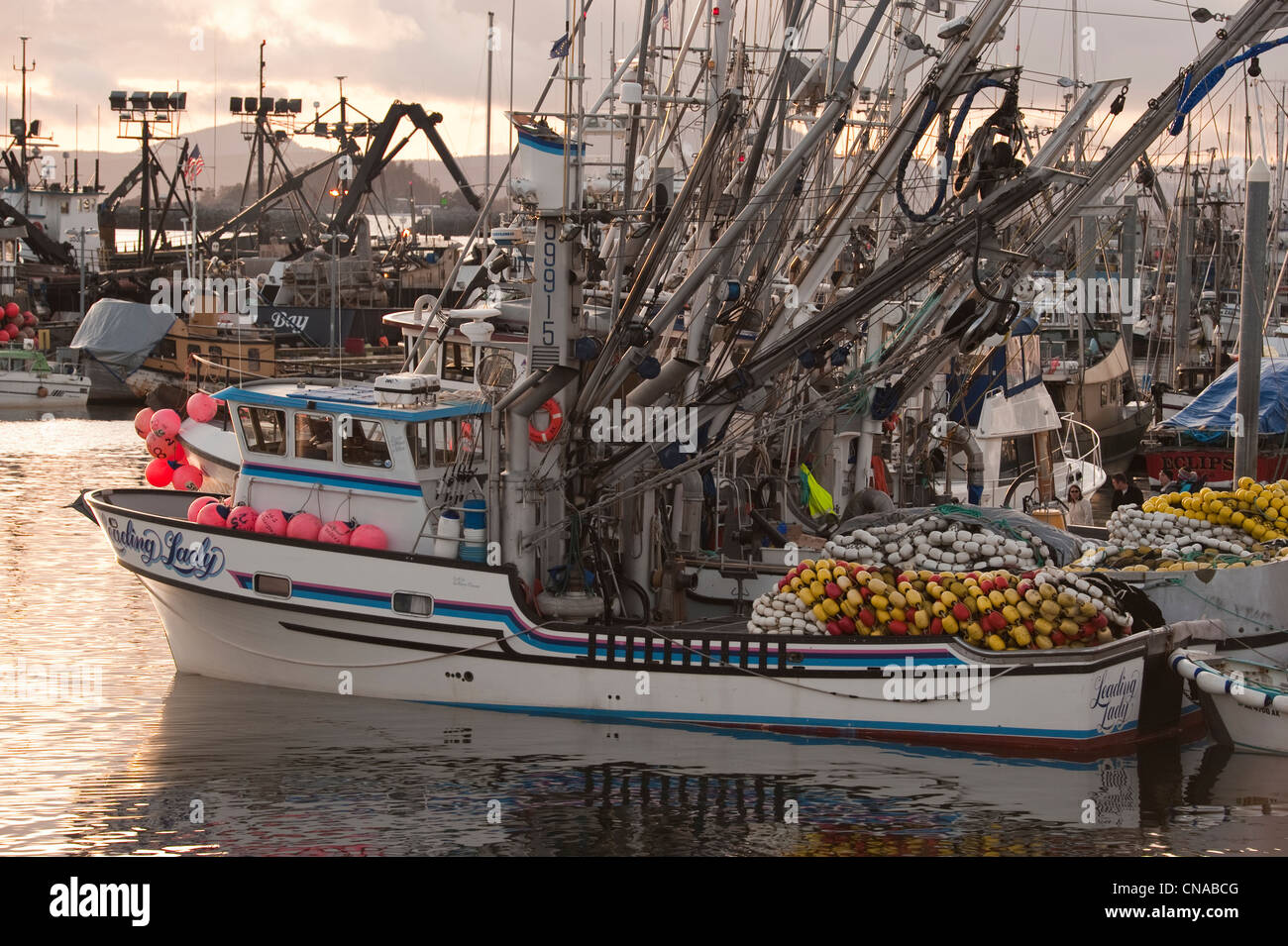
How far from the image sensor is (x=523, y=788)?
12461 millimetres

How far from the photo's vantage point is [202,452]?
22219 millimetres

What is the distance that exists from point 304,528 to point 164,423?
3.45m

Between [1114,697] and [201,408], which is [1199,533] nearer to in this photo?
[1114,697]

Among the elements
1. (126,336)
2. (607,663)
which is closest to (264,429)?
(607,663)

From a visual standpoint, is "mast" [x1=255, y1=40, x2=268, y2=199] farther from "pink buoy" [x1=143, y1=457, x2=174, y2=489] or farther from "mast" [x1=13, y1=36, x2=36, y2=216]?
"pink buoy" [x1=143, y1=457, x2=174, y2=489]

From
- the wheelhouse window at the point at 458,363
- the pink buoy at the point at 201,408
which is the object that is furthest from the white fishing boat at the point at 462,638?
the pink buoy at the point at 201,408

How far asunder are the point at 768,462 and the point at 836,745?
206 inches

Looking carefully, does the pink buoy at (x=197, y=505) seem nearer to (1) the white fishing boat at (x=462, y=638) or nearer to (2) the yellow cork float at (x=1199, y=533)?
(1) the white fishing boat at (x=462, y=638)

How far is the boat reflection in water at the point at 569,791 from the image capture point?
11.5 metres

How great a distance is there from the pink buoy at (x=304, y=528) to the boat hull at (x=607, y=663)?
267 millimetres

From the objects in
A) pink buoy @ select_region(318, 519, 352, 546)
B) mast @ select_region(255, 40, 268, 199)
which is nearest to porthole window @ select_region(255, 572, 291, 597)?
pink buoy @ select_region(318, 519, 352, 546)

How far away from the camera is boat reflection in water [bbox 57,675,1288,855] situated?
37.6 feet

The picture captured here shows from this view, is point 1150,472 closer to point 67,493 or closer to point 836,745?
point 836,745

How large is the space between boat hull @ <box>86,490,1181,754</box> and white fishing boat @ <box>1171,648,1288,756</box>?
12.8 inches
